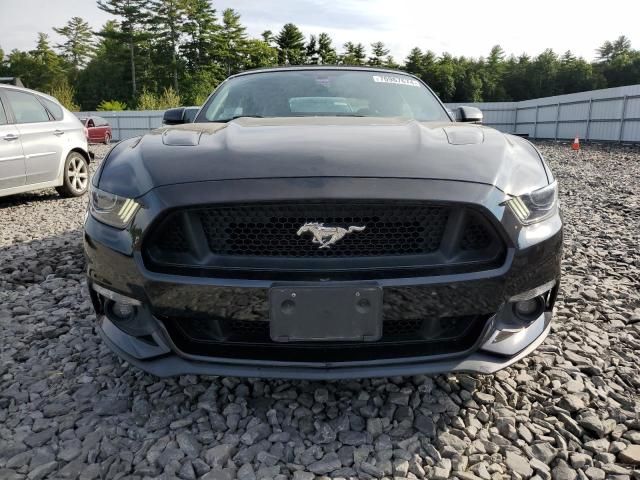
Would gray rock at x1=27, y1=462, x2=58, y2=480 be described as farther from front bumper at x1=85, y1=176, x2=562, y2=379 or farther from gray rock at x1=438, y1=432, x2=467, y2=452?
gray rock at x1=438, y1=432, x2=467, y2=452

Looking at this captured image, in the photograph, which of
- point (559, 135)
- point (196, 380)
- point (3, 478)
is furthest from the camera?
point (559, 135)

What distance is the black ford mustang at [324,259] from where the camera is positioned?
1613 millimetres

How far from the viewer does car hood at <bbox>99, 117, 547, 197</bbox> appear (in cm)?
169

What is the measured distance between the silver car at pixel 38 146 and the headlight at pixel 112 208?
15.6 feet

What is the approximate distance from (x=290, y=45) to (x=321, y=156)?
259 ft

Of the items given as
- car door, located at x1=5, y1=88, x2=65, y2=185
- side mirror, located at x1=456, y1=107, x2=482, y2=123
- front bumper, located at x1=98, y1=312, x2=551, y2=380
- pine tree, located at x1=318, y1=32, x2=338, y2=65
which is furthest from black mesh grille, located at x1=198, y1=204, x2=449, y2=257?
pine tree, located at x1=318, y1=32, x2=338, y2=65

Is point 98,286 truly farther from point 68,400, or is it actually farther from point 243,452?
point 243,452

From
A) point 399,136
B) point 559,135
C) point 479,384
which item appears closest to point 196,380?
point 479,384

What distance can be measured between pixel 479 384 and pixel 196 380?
1.22 metres

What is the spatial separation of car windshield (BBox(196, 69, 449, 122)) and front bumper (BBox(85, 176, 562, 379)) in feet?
4.23

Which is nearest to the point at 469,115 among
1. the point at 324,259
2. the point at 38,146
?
the point at 324,259

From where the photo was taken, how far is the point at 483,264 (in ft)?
5.49

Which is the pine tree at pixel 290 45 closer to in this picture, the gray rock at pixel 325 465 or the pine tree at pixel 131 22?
the pine tree at pixel 131 22

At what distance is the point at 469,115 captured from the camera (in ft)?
10.5
